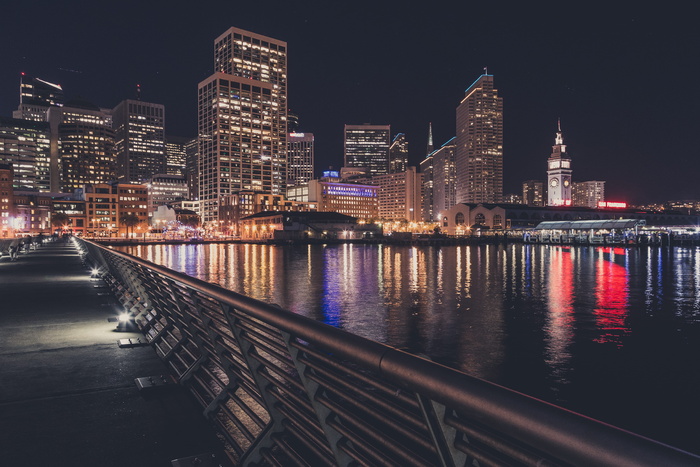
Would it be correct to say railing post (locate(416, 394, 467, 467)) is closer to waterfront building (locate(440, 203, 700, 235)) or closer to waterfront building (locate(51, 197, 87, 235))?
waterfront building (locate(440, 203, 700, 235))

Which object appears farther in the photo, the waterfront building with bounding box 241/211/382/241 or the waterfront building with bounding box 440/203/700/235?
the waterfront building with bounding box 440/203/700/235

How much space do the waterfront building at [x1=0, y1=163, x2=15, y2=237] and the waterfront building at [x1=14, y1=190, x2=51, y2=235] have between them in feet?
19.4

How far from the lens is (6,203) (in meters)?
159

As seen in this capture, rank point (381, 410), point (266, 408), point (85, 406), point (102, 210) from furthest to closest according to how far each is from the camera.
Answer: point (102, 210) → point (85, 406) → point (266, 408) → point (381, 410)

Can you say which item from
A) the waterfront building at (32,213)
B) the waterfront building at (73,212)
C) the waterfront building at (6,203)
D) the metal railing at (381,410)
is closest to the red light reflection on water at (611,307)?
the metal railing at (381,410)

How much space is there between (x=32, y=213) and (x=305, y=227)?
340ft

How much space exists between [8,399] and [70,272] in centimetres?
1938

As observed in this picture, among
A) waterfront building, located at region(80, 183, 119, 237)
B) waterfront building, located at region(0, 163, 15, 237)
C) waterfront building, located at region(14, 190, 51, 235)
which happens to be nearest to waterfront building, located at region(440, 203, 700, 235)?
waterfront building, located at region(80, 183, 119, 237)

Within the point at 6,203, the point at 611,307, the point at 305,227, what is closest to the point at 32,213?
the point at 6,203

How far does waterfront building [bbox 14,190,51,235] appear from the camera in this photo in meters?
169

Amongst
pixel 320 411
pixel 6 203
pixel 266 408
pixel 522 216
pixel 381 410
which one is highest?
pixel 6 203

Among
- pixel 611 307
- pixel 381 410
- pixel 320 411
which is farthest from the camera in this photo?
pixel 611 307

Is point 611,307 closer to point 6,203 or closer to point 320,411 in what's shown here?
point 320,411

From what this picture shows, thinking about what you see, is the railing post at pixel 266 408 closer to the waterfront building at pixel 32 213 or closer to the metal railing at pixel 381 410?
the metal railing at pixel 381 410
